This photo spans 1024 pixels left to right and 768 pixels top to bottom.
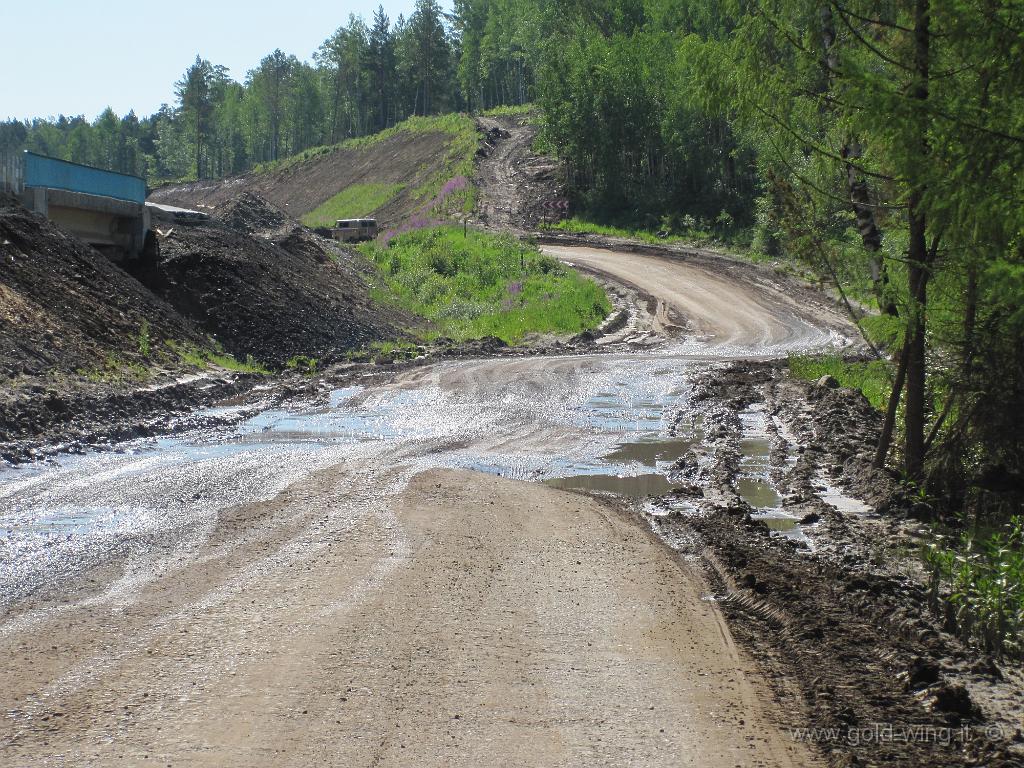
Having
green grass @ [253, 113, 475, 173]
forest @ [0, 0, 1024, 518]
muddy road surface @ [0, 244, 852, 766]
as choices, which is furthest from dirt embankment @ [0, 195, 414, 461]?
green grass @ [253, 113, 475, 173]

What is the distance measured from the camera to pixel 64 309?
67.6 ft

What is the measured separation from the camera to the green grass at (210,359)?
22.7 metres

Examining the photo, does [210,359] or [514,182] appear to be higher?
[514,182]

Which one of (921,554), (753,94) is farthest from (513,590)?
(753,94)

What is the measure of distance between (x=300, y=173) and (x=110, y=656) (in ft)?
324

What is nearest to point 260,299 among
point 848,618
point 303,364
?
point 303,364

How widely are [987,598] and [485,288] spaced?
3494cm

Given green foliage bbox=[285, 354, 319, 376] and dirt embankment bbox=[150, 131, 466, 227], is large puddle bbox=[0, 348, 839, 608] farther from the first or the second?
dirt embankment bbox=[150, 131, 466, 227]

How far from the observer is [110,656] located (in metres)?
7.01

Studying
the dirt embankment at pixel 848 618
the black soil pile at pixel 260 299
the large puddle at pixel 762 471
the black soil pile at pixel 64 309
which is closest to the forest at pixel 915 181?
the dirt embankment at pixel 848 618

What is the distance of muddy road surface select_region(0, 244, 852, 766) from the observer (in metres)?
5.82

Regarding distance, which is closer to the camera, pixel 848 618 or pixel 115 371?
pixel 848 618

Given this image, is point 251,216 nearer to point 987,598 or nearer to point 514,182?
point 514,182

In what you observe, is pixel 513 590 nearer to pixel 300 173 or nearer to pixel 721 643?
pixel 721 643
